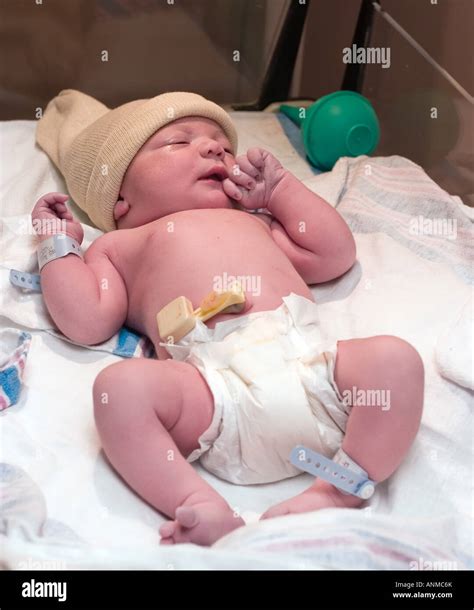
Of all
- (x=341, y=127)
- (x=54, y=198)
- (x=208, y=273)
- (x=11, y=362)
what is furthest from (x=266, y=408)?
(x=341, y=127)

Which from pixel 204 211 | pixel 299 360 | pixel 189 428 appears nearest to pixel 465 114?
pixel 204 211

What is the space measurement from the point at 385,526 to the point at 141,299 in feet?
1.93

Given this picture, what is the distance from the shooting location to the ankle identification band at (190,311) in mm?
1161

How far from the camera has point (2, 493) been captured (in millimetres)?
1006

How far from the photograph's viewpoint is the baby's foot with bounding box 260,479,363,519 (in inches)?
38.9

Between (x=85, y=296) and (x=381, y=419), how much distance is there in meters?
0.54

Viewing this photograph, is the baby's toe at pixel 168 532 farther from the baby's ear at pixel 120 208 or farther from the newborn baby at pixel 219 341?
the baby's ear at pixel 120 208

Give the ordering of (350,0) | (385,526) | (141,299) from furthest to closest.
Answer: (350,0) → (141,299) → (385,526)

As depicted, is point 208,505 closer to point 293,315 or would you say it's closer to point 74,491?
point 74,491

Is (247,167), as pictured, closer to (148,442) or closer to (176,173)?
(176,173)

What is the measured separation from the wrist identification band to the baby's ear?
5.6 inches

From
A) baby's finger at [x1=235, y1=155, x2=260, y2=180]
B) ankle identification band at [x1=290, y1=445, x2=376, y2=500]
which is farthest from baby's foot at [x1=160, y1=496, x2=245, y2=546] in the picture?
baby's finger at [x1=235, y1=155, x2=260, y2=180]

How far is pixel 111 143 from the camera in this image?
145 centimetres

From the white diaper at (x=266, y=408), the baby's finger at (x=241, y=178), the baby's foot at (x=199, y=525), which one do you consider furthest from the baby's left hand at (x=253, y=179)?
the baby's foot at (x=199, y=525)
